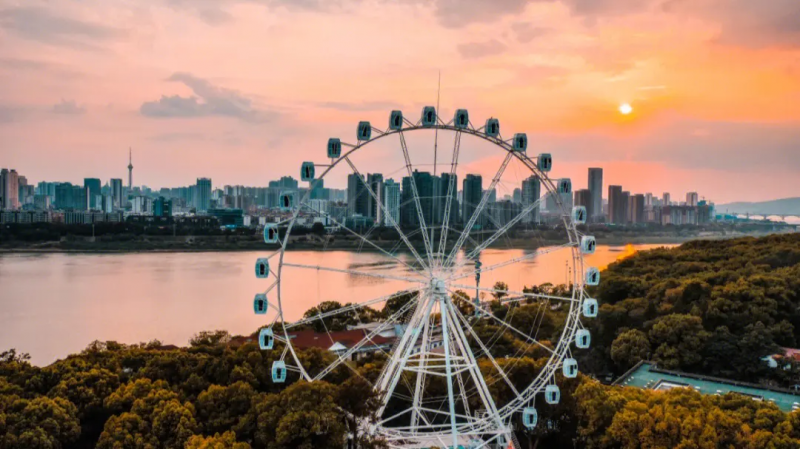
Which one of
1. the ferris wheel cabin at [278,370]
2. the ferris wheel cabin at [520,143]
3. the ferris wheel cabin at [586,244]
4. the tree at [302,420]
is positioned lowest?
the tree at [302,420]

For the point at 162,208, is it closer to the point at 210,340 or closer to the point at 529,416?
the point at 210,340

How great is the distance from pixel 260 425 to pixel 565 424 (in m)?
5.38

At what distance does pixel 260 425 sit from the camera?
359 inches

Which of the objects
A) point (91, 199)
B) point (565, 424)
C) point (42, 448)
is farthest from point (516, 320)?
point (91, 199)

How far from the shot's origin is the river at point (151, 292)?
72.1 feet

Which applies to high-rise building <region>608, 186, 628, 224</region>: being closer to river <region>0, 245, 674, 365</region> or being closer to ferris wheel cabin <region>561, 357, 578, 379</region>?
river <region>0, 245, 674, 365</region>

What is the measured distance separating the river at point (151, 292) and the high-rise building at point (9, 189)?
4594 cm

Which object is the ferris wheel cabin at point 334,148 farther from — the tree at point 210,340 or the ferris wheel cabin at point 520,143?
the tree at point 210,340

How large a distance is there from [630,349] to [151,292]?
21170 mm

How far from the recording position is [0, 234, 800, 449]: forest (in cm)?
909

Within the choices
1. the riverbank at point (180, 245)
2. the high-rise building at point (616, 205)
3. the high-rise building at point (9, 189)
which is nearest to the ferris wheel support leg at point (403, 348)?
the riverbank at point (180, 245)

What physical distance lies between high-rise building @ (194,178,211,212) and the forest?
99624mm

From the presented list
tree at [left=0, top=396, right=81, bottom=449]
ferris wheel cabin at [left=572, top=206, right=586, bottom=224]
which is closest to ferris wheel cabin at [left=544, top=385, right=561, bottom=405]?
ferris wheel cabin at [left=572, top=206, right=586, bottom=224]

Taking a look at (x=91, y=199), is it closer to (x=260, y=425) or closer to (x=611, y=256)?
(x=611, y=256)
